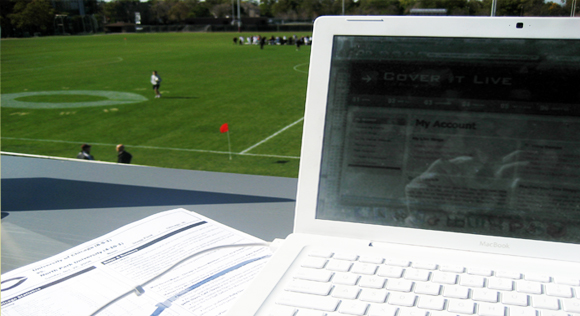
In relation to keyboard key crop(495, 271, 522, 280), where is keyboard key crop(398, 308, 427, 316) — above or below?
below

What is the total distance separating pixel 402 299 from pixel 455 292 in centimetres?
4

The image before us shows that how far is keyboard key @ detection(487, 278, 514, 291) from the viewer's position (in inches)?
14.7

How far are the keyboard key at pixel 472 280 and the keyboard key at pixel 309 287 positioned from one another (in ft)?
0.37

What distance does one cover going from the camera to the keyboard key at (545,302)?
0.35 metres

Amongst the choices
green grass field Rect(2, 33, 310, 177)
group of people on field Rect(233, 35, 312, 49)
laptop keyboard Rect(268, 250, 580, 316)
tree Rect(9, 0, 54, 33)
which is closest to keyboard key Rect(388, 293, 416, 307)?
laptop keyboard Rect(268, 250, 580, 316)

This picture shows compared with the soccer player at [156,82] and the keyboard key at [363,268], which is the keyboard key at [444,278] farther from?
the soccer player at [156,82]

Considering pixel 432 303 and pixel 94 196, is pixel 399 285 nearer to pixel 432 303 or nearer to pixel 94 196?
pixel 432 303

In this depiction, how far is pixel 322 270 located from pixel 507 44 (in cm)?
28

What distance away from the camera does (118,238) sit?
22.0 inches

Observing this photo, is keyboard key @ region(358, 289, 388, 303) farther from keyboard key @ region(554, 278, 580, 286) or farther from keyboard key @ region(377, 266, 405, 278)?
keyboard key @ region(554, 278, 580, 286)

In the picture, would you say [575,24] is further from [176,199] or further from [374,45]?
Answer: [176,199]

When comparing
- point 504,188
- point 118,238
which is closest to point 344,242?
point 504,188

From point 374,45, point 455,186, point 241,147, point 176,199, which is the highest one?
point 374,45

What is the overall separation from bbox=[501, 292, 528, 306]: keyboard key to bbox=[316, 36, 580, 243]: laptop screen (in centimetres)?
8
